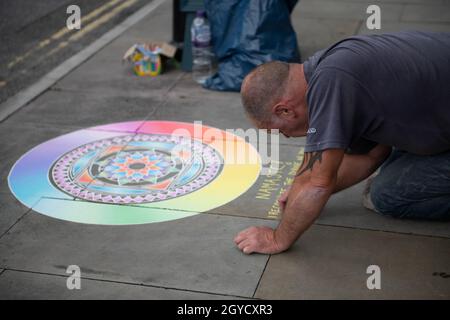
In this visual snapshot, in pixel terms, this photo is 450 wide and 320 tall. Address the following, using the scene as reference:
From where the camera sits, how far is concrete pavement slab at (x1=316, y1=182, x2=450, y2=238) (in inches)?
150

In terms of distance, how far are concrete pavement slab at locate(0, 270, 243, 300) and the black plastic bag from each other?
281 centimetres

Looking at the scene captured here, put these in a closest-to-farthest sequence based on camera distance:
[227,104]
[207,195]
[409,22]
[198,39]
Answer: [207,195]
[227,104]
[198,39]
[409,22]

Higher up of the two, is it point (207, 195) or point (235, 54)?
point (235, 54)

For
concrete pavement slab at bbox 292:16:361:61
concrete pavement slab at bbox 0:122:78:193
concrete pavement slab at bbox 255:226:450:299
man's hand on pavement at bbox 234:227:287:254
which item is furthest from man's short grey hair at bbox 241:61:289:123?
concrete pavement slab at bbox 292:16:361:61

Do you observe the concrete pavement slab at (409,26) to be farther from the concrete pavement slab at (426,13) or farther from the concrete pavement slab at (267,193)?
the concrete pavement slab at (267,193)

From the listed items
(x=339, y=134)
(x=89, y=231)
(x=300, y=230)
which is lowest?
(x=89, y=231)

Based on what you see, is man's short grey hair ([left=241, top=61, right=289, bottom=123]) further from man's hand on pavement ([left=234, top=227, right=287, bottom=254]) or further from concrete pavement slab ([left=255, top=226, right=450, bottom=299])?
concrete pavement slab ([left=255, top=226, right=450, bottom=299])

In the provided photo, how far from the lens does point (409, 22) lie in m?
7.44

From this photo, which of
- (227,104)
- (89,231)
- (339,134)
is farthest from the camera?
(227,104)

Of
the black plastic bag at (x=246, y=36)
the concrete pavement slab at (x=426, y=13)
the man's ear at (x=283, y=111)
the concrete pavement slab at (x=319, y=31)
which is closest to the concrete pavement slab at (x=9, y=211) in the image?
the man's ear at (x=283, y=111)

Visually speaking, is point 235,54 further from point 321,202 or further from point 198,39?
point 321,202

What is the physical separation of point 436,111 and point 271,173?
1.37 m

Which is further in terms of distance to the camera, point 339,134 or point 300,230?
point 300,230
